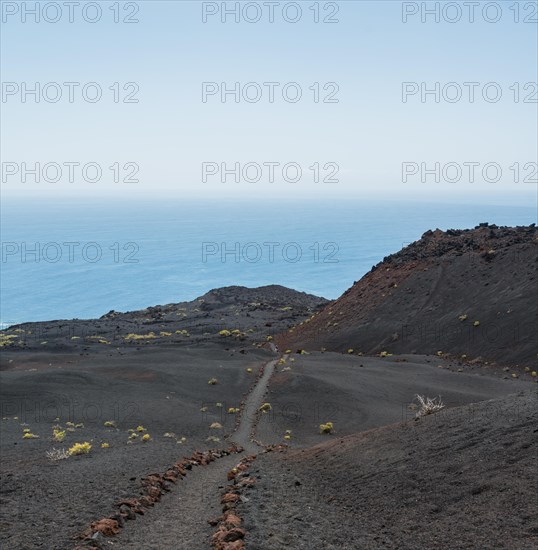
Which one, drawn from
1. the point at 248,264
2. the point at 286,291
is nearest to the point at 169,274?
the point at 248,264

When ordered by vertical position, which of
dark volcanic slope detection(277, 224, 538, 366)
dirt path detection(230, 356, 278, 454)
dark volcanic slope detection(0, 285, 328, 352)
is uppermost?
dark volcanic slope detection(277, 224, 538, 366)

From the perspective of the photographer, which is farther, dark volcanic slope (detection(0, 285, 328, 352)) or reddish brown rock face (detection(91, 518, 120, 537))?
dark volcanic slope (detection(0, 285, 328, 352))

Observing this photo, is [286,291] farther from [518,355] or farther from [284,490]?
[284,490]

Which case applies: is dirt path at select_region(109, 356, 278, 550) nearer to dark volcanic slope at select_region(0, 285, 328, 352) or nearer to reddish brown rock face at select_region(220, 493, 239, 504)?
reddish brown rock face at select_region(220, 493, 239, 504)

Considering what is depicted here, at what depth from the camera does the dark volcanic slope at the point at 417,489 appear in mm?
9078

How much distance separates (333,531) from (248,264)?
175 metres

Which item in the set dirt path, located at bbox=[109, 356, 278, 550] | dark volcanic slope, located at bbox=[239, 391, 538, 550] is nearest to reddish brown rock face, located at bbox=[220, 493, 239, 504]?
dirt path, located at bbox=[109, 356, 278, 550]

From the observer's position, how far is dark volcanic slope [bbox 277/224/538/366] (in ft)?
112

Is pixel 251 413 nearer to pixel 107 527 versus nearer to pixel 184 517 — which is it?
pixel 184 517

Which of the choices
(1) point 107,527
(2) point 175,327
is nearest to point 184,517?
(1) point 107,527

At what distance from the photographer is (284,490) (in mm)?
12070

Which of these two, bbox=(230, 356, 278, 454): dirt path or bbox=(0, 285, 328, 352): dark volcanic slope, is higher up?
bbox=(230, 356, 278, 454): dirt path

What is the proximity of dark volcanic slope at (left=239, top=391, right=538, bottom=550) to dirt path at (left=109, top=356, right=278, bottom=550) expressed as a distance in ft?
2.86

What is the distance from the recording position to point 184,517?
36.4 feet
